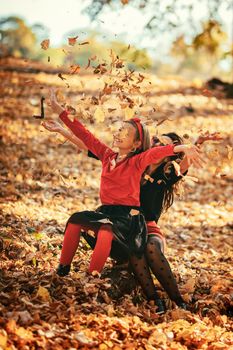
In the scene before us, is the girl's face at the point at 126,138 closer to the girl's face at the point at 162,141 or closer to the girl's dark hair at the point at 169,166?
the girl's face at the point at 162,141

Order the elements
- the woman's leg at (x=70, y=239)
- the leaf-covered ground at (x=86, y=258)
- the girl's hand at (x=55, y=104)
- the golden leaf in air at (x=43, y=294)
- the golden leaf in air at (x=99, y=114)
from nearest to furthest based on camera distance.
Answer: the leaf-covered ground at (x=86, y=258) < the golden leaf in air at (x=43, y=294) < the woman's leg at (x=70, y=239) < the girl's hand at (x=55, y=104) < the golden leaf in air at (x=99, y=114)

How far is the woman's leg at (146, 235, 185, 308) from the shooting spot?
3785 mm

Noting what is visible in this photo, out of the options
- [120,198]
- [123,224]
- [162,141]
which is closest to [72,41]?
[162,141]

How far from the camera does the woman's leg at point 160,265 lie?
12.4ft

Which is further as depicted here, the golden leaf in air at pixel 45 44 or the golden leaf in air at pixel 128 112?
the golden leaf in air at pixel 128 112

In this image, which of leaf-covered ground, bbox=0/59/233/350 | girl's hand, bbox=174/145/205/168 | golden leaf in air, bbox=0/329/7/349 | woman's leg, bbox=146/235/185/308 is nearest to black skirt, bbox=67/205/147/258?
woman's leg, bbox=146/235/185/308

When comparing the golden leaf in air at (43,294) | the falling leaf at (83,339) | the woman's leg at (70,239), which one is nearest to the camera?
the falling leaf at (83,339)

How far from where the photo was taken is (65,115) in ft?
12.9

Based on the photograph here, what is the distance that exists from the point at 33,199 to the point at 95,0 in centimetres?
313

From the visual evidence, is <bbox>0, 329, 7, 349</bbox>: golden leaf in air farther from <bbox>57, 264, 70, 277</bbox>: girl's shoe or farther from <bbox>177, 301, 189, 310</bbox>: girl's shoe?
<bbox>177, 301, 189, 310</bbox>: girl's shoe

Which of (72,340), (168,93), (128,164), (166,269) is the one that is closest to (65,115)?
(128,164)

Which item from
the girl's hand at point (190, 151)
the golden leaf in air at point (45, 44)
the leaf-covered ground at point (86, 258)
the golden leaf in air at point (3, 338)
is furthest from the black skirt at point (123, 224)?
the golden leaf in air at point (45, 44)

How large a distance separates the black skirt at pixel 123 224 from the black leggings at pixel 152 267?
0.10 m

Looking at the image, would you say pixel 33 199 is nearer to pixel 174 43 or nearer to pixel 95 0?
pixel 95 0
